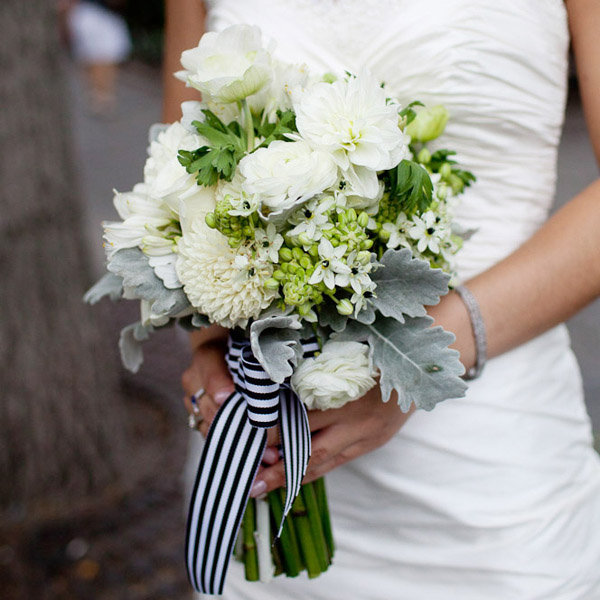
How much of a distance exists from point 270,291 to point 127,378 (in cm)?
364

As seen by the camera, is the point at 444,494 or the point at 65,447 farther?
the point at 65,447

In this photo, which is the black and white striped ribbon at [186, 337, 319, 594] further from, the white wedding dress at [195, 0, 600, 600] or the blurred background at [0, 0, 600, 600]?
the blurred background at [0, 0, 600, 600]

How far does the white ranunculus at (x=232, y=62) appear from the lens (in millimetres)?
1354

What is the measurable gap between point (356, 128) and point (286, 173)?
16 centimetres

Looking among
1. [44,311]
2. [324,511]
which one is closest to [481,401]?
[324,511]

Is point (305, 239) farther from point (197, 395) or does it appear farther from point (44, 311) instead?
point (44, 311)

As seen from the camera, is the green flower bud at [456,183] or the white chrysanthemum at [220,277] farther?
the green flower bud at [456,183]

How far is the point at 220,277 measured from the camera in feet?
4.33

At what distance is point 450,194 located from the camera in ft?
4.91

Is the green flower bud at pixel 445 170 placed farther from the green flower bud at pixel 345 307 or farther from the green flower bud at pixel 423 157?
the green flower bud at pixel 345 307

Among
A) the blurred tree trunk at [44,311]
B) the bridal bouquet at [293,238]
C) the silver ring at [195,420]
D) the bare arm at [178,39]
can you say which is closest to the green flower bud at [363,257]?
the bridal bouquet at [293,238]

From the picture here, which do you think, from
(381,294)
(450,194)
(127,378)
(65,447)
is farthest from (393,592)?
(127,378)

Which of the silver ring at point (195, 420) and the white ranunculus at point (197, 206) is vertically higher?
the white ranunculus at point (197, 206)

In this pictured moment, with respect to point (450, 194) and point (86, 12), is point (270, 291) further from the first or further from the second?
point (86, 12)
